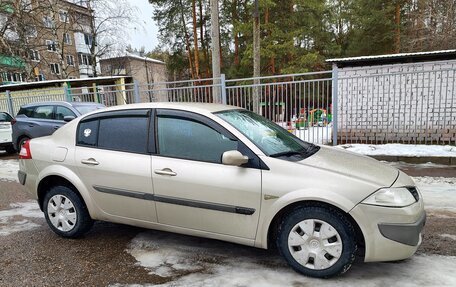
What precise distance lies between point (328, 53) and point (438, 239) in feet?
76.6

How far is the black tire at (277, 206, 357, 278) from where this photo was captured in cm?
274

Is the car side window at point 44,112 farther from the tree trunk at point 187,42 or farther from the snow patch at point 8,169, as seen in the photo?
the tree trunk at point 187,42

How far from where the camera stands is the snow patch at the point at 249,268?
2.81m

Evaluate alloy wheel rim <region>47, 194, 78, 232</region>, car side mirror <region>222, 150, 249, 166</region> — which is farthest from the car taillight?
car side mirror <region>222, 150, 249, 166</region>

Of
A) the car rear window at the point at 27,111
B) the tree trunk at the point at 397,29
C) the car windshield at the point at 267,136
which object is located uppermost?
the tree trunk at the point at 397,29

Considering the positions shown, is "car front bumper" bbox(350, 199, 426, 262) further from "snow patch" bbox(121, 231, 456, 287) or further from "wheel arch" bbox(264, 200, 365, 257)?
"snow patch" bbox(121, 231, 456, 287)

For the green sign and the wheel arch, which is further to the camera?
the green sign

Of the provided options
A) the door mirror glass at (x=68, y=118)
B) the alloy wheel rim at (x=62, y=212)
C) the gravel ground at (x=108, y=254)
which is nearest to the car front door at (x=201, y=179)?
the gravel ground at (x=108, y=254)

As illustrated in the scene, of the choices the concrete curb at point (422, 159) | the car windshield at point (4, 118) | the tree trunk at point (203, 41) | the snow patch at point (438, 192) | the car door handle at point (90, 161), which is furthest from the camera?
the tree trunk at point (203, 41)

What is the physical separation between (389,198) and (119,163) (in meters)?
2.62

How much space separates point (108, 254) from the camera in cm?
355

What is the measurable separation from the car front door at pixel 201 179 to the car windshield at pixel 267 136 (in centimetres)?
21

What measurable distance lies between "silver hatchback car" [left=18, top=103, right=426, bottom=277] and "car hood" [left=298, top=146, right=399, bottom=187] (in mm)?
13

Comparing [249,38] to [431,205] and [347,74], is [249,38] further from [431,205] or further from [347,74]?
[431,205]
